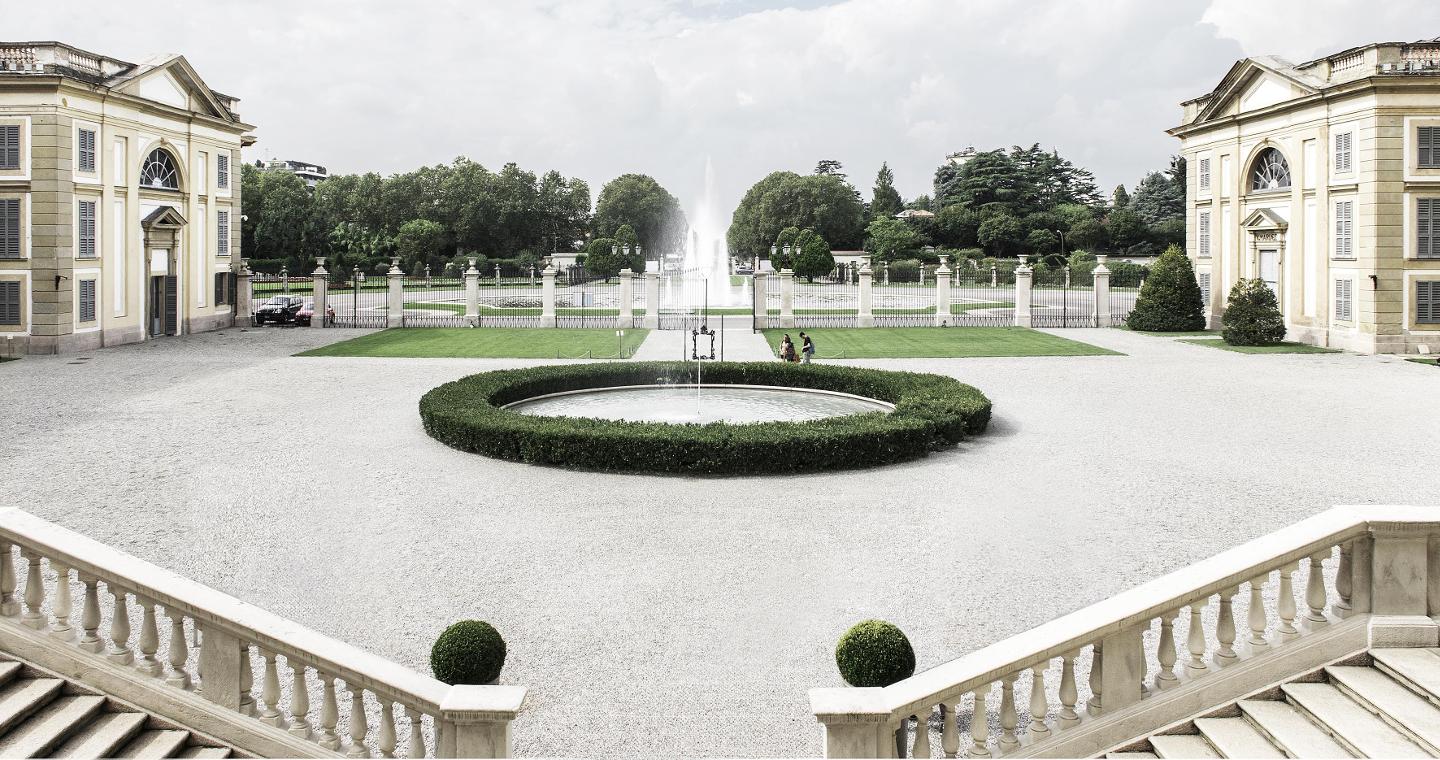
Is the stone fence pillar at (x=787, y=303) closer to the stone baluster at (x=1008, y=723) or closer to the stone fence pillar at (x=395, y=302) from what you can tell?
the stone fence pillar at (x=395, y=302)

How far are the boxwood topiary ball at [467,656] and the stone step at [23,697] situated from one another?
97.2 inches

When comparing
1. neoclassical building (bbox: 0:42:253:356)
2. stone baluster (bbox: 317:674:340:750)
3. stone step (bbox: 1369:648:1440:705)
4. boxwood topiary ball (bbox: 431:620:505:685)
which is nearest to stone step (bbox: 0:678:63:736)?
stone baluster (bbox: 317:674:340:750)

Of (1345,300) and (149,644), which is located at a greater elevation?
(1345,300)

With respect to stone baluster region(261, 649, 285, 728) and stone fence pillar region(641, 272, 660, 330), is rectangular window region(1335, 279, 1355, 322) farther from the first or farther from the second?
stone baluster region(261, 649, 285, 728)

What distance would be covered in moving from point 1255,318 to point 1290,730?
34.3 m

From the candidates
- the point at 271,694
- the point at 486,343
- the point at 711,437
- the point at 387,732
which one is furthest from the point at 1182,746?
the point at 486,343

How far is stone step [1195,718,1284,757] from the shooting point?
661 centimetres

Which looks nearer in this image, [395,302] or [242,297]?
[242,297]

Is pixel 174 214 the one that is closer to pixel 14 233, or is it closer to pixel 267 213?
pixel 14 233

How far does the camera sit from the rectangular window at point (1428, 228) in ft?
112

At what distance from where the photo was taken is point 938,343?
3919 cm

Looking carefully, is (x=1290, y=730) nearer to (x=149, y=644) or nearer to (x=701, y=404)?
(x=149, y=644)

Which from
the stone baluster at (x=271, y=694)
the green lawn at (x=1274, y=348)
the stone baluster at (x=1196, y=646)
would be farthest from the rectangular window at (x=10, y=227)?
the green lawn at (x=1274, y=348)

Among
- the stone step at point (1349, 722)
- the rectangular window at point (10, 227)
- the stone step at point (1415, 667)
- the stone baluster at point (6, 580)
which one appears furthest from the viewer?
the rectangular window at point (10, 227)
